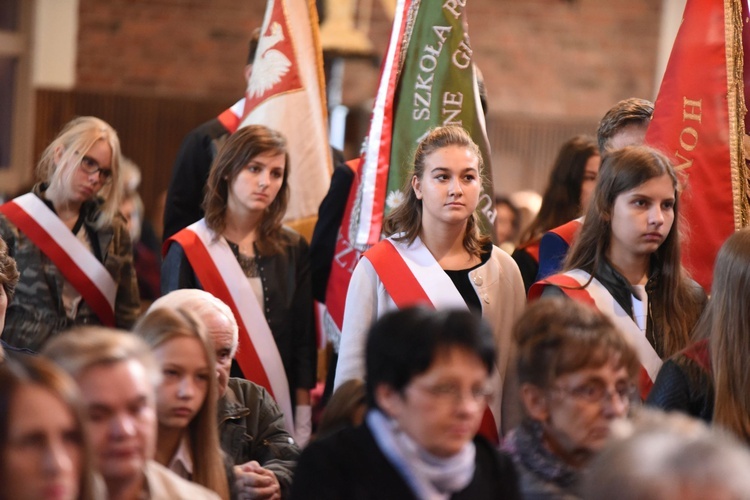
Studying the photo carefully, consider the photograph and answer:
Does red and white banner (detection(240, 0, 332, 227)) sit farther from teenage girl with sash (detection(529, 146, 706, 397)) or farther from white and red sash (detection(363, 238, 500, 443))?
teenage girl with sash (detection(529, 146, 706, 397))

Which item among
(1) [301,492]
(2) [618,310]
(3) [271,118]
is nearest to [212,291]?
(3) [271,118]

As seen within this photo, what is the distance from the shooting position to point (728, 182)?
392 centimetres

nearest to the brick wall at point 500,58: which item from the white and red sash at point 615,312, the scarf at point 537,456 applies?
the white and red sash at point 615,312

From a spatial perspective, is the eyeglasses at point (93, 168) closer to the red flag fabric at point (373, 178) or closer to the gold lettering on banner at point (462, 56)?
the red flag fabric at point (373, 178)

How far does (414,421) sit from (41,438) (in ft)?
2.23

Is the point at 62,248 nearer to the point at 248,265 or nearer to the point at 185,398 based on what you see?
the point at 248,265

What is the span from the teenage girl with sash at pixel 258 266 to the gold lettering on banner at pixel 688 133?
1369 millimetres

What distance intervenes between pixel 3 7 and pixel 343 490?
25.3 feet

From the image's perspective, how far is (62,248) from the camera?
4562 mm

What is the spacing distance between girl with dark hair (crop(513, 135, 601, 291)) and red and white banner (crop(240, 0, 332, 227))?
943 millimetres

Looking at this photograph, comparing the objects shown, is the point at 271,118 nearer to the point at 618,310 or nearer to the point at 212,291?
the point at 212,291

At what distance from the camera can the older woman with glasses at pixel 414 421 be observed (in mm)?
2238

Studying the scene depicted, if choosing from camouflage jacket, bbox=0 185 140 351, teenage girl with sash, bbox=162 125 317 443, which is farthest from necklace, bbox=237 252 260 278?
camouflage jacket, bbox=0 185 140 351

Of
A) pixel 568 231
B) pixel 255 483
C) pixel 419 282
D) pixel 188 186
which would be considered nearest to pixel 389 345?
pixel 255 483
